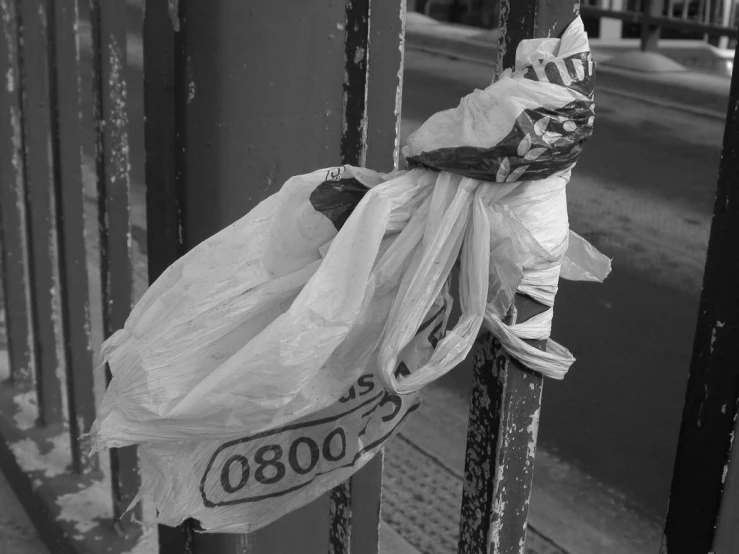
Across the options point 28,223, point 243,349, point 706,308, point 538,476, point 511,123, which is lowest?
point 538,476

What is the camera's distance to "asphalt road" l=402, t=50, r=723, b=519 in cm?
327

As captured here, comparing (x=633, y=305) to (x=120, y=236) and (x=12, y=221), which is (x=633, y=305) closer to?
(x=12, y=221)

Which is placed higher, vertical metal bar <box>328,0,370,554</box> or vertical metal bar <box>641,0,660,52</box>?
vertical metal bar <box>328,0,370,554</box>

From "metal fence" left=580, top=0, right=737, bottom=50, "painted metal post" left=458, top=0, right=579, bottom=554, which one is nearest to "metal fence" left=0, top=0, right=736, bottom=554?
"painted metal post" left=458, top=0, right=579, bottom=554

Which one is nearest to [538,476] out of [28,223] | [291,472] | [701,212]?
[28,223]

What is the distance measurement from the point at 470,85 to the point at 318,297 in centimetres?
925

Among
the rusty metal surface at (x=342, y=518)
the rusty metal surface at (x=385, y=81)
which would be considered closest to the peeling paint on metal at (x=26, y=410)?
the rusty metal surface at (x=342, y=518)

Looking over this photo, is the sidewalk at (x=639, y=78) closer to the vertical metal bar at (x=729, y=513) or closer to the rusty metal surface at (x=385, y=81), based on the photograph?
the rusty metal surface at (x=385, y=81)

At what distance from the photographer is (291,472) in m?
1.10

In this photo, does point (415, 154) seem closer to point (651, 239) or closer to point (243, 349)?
point (243, 349)

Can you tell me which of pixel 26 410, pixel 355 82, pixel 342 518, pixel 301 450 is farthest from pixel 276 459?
pixel 26 410

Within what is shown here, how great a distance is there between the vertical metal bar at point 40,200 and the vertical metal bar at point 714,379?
174cm

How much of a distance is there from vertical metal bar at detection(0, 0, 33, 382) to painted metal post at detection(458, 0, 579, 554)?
181 cm

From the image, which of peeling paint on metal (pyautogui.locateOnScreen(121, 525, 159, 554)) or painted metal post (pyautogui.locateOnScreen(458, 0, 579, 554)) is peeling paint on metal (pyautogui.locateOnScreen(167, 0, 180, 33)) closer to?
painted metal post (pyautogui.locateOnScreen(458, 0, 579, 554))
